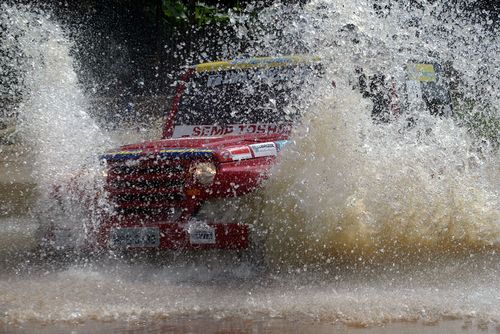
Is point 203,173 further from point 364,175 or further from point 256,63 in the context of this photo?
point 256,63

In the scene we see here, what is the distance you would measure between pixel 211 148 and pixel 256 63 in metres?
1.33

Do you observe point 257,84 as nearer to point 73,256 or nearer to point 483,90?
point 73,256

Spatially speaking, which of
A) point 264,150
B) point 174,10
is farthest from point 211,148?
point 174,10

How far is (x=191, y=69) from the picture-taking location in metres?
7.97

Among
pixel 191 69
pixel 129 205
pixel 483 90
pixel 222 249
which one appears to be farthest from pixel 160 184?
pixel 483 90

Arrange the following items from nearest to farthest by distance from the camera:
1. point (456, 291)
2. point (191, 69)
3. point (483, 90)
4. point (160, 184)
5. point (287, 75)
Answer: point (456, 291) < point (160, 184) < point (287, 75) < point (191, 69) < point (483, 90)

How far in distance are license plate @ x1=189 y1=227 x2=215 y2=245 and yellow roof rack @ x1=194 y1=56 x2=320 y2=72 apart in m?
1.78

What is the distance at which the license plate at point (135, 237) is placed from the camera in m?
6.14

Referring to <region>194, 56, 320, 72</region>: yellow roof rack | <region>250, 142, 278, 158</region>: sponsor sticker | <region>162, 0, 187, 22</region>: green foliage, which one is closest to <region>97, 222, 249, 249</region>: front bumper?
<region>250, 142, 278, 158</region>: sponsor sticker

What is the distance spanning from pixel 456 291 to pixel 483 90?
527 centimetres

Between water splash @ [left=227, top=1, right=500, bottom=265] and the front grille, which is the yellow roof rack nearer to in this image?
water splash @ [left=227, top=1, right=500, bottom=265]

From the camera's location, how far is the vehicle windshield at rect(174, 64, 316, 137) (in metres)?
7.04

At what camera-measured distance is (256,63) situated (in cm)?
738

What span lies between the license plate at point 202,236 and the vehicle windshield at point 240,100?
1.34 meters
